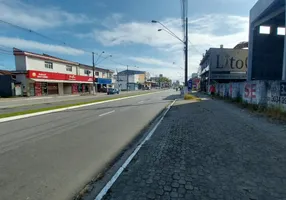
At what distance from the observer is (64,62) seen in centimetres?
4547

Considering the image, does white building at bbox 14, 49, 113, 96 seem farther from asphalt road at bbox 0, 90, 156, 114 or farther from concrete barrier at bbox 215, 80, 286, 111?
concrete barrier at bbox 215, 80, 286, 111

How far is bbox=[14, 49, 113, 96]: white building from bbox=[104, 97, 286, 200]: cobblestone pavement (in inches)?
1390

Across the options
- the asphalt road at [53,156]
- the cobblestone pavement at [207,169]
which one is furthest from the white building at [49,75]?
the cobblestone pavement at [207,169]

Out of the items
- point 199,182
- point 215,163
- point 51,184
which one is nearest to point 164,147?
point 215,163

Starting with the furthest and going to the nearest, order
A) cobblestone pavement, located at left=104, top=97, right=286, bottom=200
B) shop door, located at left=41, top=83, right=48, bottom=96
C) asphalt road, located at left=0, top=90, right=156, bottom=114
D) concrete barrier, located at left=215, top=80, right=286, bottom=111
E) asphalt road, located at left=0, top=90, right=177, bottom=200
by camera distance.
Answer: shop door, located at left=41, top=83, right=48, bottom=96 → asphalt road, located at left=0, top=90, right=156, bottom=114 → concrete barrier, located at left=215, top=80, right=286, bottom=111 → asphalt road, located at left=0, top=90, right=177, bottom=200 → cobblestone pavement, located at left=104, top=97, right=286, bottom=200

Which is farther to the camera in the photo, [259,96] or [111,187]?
[259,96]

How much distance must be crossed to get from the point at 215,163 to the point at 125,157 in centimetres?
221

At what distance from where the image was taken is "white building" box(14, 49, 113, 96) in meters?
35.6

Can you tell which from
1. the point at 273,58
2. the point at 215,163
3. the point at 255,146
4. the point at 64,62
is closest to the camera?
the point at 215,163

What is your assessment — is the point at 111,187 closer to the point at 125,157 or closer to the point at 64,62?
the point at 125,157

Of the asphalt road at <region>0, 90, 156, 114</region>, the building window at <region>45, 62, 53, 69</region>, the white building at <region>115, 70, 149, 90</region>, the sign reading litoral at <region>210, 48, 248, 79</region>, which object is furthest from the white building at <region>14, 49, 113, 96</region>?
the white building at <region>115, 70, 149, 90</region>

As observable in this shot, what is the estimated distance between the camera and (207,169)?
448 centimetres

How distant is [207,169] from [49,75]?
4011 centimetres

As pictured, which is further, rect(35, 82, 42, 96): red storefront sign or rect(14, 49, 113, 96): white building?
rect(35, 82, 42, 96): red storefront sign
